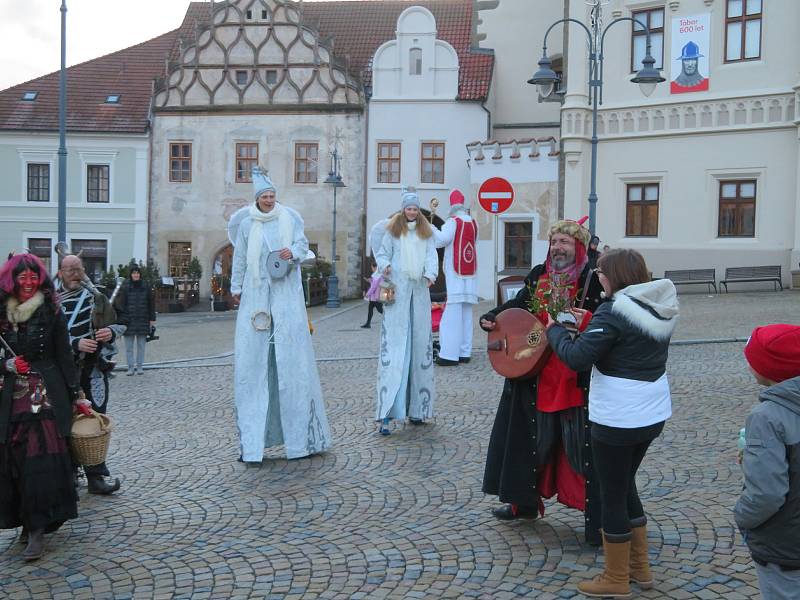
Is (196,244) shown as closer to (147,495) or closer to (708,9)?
(708,9)

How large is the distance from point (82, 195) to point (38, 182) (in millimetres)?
2155

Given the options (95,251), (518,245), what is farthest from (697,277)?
(95,251)

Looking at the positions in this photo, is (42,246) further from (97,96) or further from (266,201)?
(266,201)

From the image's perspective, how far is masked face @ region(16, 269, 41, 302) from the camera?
533cm

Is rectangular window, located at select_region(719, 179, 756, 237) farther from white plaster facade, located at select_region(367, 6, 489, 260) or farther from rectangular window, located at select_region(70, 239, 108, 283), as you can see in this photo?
rectangular window, located at select_region(70, 239, 108, 283)

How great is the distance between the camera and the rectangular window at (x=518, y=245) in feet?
105

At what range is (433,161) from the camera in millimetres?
35500

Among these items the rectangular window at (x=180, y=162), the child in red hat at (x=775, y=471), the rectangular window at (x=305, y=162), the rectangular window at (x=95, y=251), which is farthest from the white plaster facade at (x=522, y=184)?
the child in red hat at (x=775, y=471)

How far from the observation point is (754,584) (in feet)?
14.9

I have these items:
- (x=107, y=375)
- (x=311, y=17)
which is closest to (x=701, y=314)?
→ (x=107, y=375)

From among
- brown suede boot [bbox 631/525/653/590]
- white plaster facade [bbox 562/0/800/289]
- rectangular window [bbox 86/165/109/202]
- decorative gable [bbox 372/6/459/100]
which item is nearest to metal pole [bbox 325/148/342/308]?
decorative gable [bbox 372/6/459/100]

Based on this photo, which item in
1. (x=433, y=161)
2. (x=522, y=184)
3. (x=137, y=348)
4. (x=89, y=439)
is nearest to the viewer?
(x=89, y=439)

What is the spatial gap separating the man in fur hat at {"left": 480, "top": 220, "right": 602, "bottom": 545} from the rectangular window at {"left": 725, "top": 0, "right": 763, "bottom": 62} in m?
25.2

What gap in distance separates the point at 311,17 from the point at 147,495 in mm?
35573
